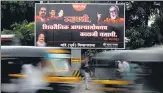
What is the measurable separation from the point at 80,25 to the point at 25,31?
2725mm

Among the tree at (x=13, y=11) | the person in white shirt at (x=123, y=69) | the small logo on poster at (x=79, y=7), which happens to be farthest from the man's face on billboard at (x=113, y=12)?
the person in white shirt at (x=123, y=69)

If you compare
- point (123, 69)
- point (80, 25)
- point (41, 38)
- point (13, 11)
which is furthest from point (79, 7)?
point (123, 69)

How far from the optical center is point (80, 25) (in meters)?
18.6

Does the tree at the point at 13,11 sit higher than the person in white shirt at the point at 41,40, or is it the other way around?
the tree at the point at 13,11

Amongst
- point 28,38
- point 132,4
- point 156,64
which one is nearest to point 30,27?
point 28,38

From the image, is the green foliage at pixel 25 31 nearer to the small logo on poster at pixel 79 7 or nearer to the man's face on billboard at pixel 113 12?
the small logo on poster at pixel 79 7

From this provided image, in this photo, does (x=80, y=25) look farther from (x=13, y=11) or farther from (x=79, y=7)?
(x=13, y=11)

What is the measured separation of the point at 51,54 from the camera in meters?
8.30

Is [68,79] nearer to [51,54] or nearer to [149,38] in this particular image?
[51,54]

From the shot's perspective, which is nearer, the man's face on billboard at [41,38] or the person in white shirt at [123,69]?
the person in white shirt at [123,69]

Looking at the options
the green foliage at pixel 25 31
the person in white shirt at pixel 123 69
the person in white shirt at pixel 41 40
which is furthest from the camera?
the person in white shirt at pixel 41 40

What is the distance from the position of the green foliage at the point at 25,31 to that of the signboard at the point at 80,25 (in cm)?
35

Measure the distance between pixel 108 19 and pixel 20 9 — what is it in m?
4.78

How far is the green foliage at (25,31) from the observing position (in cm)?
1608
